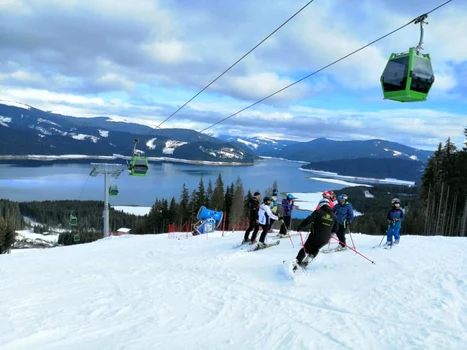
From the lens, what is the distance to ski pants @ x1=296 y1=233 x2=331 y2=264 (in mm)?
7449

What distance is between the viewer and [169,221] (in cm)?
5559

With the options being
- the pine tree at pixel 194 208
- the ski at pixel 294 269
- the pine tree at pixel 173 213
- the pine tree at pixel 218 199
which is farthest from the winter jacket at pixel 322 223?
the pine tree at pixel 173 213

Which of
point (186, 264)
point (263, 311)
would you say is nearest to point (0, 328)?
point (263, 311)

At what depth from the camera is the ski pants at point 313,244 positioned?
293 inches

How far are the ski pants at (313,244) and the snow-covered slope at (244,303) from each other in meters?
0.45

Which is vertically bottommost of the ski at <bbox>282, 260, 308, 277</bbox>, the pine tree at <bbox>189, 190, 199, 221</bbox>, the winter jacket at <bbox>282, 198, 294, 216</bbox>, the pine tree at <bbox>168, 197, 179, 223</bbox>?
the pine tree at <bbox>168, 197, 179, 223</bbox>

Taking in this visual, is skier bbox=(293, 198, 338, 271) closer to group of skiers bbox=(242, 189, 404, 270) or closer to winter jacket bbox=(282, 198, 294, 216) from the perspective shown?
group of skiers bbox=(242, 189, 404, 270)

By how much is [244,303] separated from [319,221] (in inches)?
97.3

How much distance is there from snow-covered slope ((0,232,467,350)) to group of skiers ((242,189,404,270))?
570 millimetres

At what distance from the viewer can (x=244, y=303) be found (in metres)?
6.04

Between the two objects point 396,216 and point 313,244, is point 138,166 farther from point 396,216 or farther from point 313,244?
point 313,244

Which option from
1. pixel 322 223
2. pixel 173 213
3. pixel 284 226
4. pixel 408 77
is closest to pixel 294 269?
pixel 322 223

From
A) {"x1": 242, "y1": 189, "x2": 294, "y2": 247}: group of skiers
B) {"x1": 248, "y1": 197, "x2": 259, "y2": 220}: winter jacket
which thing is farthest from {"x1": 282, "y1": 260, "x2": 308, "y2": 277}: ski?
{"x1": 248, "y1": 197, "x2": 259, "y2": 220}: winter jacket

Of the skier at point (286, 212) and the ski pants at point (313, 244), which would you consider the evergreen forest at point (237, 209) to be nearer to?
the skier at point (286, 212)
